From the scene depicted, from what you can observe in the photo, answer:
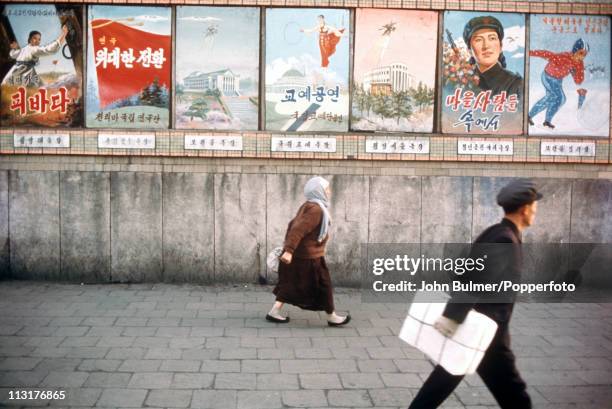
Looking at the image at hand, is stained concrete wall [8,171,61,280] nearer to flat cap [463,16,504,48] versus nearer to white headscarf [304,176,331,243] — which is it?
white headscarf [304,176,331,243]

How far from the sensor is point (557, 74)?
8.74 metres

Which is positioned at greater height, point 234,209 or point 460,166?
point 460,166

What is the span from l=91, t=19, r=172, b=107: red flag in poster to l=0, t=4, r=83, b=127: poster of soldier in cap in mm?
310

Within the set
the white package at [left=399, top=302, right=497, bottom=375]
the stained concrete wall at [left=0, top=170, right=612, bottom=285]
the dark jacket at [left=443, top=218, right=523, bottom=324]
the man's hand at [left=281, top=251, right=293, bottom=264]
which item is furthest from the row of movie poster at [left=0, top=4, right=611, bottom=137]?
the white package at [left=399, top=302, right=497, bottom=375]

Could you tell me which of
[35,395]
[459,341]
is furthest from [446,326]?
[35,395]

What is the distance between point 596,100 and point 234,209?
547 cm

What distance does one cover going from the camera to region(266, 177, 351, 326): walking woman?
6645 mm

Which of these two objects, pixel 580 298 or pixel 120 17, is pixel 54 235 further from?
pixel 580 298

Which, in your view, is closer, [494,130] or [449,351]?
[449,351]

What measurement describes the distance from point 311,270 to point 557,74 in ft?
16.0

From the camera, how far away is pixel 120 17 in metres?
8.47

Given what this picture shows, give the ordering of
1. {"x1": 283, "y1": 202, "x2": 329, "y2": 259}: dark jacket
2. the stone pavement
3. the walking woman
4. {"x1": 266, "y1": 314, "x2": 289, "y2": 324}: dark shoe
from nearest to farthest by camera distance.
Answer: the stone pavement < {"x1": 283, "y1": 202, "x2": 329, "y2": 259}: dark jacket < the walking woman < {"x1": 266, "y1": 314, "x2": 289, "y2": 324}: dark shoe

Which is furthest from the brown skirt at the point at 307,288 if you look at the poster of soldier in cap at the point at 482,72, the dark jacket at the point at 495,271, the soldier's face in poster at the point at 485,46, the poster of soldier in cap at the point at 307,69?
the soldier's face in poster at the point at 485,46

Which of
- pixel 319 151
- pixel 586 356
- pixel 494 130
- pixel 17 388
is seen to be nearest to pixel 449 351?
pixel 586 356
